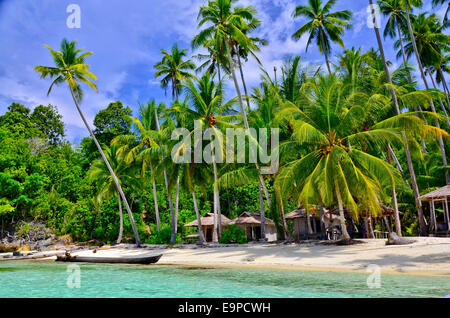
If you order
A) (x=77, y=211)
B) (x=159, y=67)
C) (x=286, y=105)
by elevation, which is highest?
(x=159, y=67)

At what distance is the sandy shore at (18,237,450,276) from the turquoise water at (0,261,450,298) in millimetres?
1136

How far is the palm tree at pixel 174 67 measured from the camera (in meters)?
24.7

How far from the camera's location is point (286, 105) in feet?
45.2

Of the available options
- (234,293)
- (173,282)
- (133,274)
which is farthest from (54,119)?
(234,293)

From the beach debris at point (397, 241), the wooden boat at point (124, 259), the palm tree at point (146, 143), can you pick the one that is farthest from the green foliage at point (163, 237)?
the beach debris at point (397, 241)

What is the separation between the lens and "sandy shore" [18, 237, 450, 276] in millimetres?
9703

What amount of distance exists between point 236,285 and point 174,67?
19.7 meters

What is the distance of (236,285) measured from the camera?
8.13 meters

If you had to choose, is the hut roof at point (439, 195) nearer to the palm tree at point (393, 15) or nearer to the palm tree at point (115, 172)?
the palm tree at point (393, 15)

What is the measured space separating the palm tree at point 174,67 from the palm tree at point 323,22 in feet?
27.8

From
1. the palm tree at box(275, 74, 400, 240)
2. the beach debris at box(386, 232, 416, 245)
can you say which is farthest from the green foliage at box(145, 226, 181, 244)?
the beach debris at box(386, 232, 416, 245)

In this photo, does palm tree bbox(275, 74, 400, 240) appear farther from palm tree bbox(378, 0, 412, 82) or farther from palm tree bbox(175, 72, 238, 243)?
palm tree bbox(378, 0, 412, 82)

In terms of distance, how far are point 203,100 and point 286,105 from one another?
6537 mm
